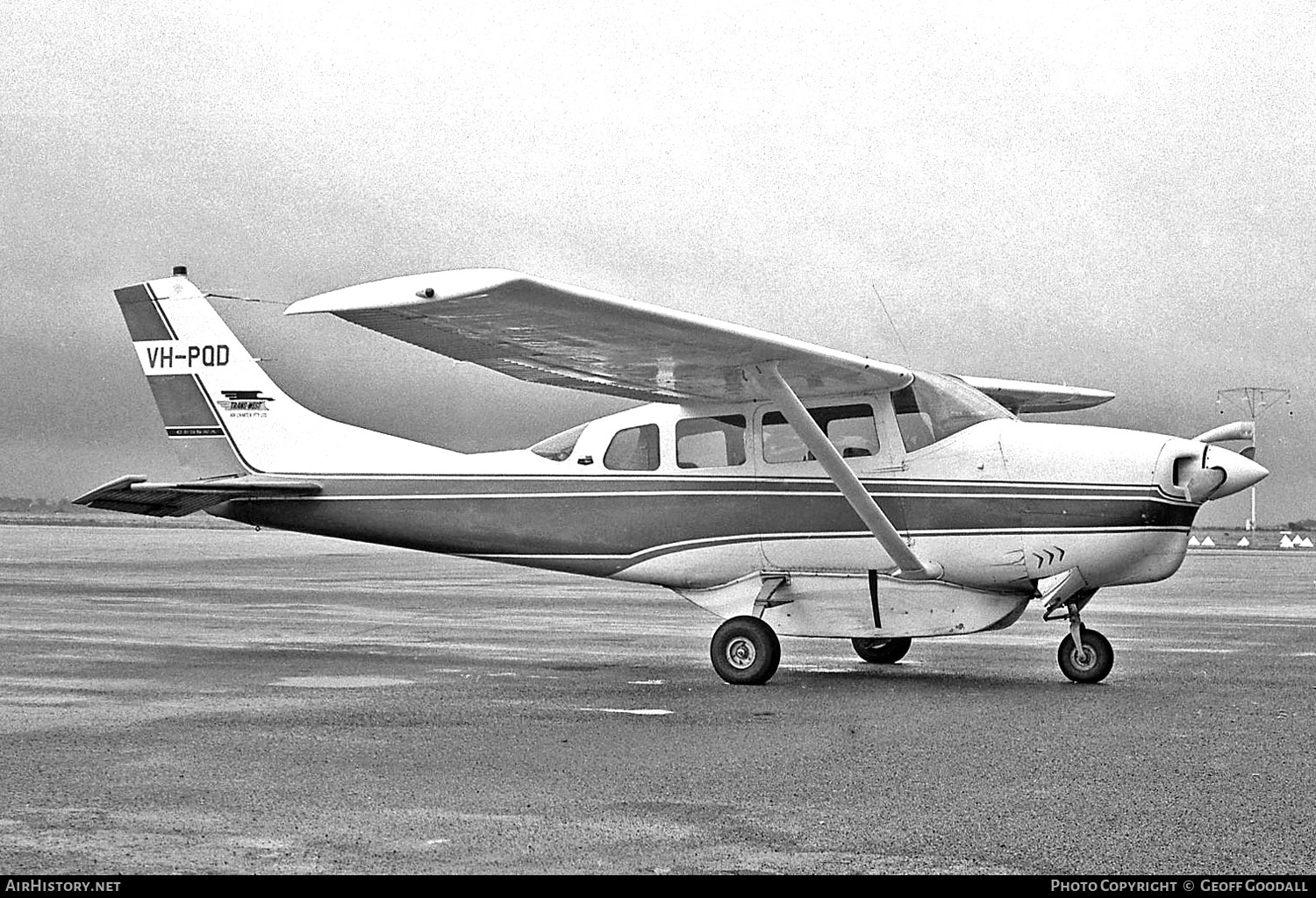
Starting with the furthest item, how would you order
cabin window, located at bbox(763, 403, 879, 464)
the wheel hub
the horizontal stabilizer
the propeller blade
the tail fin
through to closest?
the tail fin
the horizontal stabilizer
cabin window, located at bbox(763, 403, 879, 464)
the wheel hub
the propeller blade

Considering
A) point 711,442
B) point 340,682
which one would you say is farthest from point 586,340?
point 340,682

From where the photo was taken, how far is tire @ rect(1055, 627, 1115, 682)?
1118 centimetres

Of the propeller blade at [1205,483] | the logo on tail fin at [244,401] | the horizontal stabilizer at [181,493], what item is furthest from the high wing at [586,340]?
the logo on tail fin at [244,401]

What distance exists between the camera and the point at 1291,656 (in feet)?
45.5

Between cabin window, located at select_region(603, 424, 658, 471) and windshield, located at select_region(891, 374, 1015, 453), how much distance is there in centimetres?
217

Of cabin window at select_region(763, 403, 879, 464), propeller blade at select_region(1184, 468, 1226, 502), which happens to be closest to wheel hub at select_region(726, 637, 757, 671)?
cabin window at select_region(763, 403, 879, 464)

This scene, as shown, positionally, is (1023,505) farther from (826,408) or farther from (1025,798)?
(1025,798)

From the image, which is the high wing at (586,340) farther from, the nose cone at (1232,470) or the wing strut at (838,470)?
the nose cone at (1232,470)

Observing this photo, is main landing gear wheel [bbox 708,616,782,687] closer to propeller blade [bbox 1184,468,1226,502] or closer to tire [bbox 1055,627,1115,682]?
tire [bbox 1055,627,1115,682]

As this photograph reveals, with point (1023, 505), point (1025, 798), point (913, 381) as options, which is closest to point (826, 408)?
point (913, 381)

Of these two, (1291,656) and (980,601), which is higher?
(980,601)

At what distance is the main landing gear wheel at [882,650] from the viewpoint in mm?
12883

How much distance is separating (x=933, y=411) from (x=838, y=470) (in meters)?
1.10
